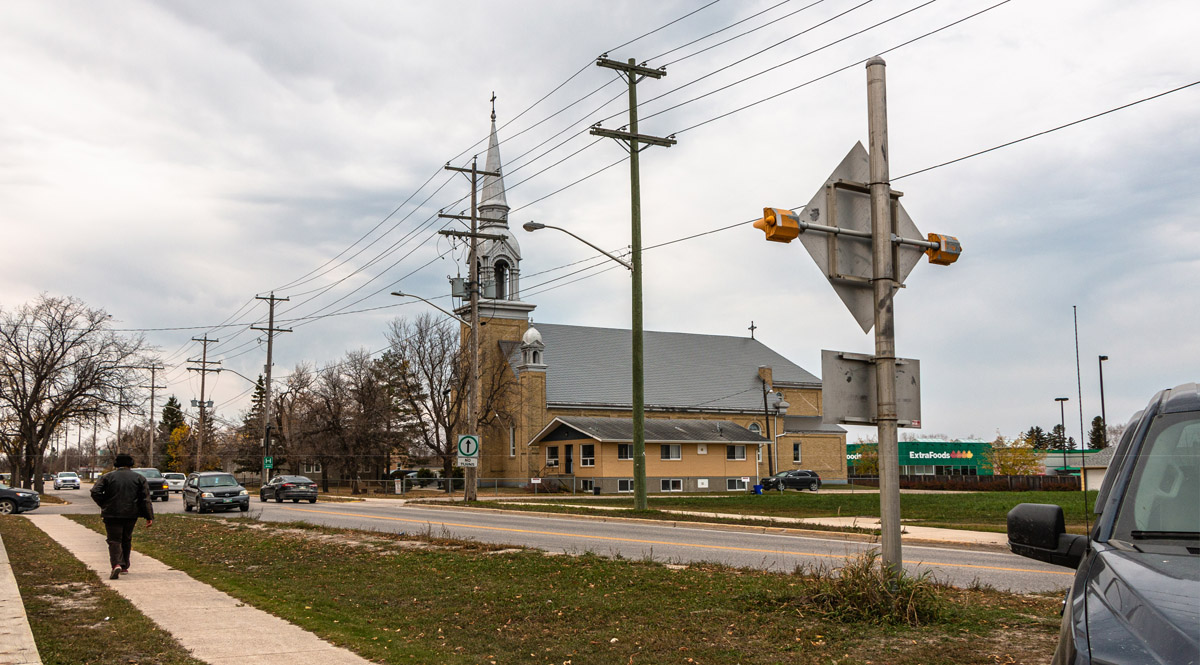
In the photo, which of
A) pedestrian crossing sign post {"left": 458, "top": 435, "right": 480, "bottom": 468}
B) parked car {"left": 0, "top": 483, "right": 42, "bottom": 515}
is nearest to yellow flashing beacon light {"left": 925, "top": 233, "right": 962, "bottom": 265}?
pedestrian crossing sign post {"left": 458, "top": 435, "right": 480, "bottom": 468}

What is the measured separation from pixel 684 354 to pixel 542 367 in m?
14.2

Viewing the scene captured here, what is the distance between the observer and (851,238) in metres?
8.18

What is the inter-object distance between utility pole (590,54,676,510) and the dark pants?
16.7 m

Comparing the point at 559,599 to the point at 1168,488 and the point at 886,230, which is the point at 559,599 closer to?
the point at 886,230

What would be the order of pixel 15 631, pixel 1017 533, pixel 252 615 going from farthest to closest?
1. pixel 252 615
2. pixel 15 631
3. pixel 1017 533

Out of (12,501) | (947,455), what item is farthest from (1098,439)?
(947,455)

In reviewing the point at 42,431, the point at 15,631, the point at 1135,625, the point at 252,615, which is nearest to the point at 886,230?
the point at 1135,625

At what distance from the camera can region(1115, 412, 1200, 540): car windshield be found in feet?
10.5

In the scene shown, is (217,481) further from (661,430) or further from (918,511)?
(661,430)

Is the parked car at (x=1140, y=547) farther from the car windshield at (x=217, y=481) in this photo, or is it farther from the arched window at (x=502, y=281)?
the arched window at (x=502, y=281)

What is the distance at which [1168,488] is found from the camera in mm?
3359

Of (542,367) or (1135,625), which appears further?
(542,367)

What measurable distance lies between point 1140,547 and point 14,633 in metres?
8.53

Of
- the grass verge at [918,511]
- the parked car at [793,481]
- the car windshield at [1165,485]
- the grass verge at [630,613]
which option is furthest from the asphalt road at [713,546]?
the parked car at [793,481]
